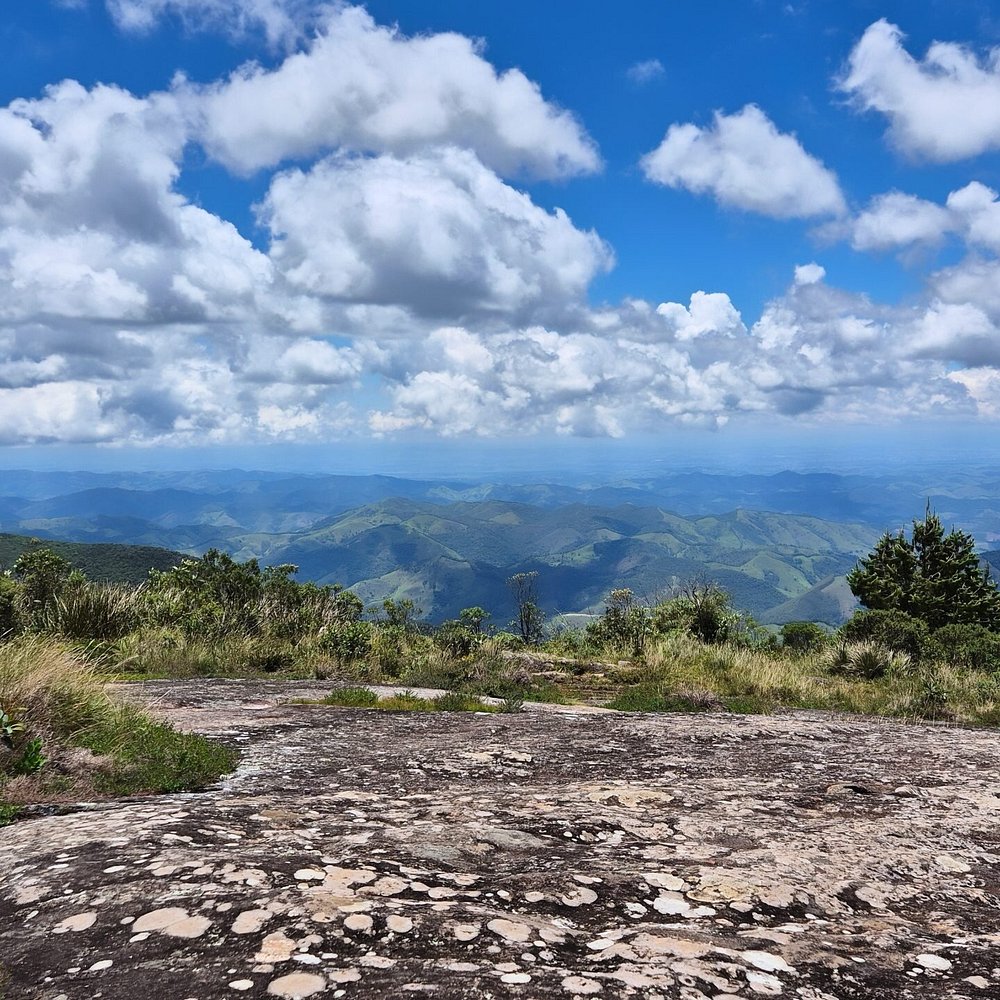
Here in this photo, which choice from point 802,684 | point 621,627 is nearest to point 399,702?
point 802,684

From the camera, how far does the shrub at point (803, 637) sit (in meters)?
22.5

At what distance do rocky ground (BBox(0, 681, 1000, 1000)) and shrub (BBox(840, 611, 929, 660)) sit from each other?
1626 centimetres

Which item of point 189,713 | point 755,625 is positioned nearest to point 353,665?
point 189,713

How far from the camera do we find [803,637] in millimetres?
23188

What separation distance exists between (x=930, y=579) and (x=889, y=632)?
19.1m

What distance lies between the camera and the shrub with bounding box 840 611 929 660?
2130 centimetres

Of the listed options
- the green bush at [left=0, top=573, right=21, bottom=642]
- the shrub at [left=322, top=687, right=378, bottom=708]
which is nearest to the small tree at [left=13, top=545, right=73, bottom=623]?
the green bush at [left=0, top=573, right=21, bottom=642]

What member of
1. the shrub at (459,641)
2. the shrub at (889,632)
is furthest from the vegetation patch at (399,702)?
the shrub at (889,632)

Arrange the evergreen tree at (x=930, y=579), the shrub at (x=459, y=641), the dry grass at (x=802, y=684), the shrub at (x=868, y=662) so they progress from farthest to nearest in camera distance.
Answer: the evergreen tree at (x=930, y=579)
the shrub at (x=459, y=641)
the shrub at (x=868, y=662)
the dry grass at (x=802, y=684)

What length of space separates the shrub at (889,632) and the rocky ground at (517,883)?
16.3 meters

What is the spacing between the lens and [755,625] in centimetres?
2472

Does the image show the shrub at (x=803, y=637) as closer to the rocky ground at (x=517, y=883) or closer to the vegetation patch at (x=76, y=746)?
the rocky ground at (x=517, y=883)

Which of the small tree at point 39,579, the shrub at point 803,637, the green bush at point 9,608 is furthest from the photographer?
the shrub at point 803,637

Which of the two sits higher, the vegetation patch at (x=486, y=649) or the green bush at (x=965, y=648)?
the vegetation patch at (x=486, y=649)
